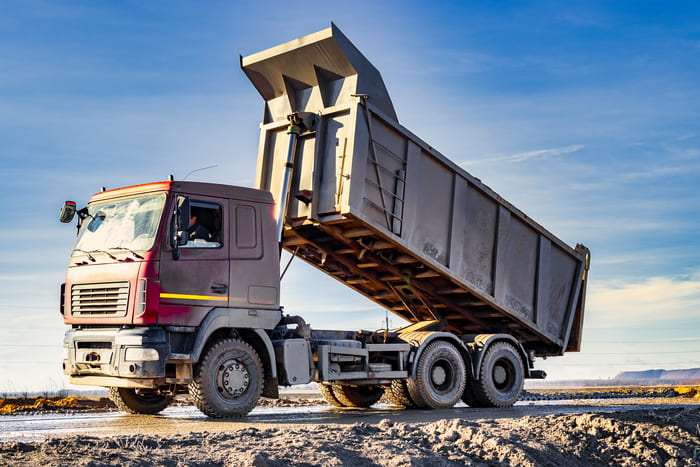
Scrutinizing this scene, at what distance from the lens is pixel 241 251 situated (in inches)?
375

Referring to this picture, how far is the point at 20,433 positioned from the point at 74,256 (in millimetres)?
2861

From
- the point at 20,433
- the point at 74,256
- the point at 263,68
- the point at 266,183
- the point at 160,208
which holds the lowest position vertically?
the point at 20,433

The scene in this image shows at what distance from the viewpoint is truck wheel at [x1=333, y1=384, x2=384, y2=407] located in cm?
1282

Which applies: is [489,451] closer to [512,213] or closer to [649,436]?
[649,436]

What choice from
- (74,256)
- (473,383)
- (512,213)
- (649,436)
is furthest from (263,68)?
(649,436)

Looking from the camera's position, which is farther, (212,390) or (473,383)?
(473,383)

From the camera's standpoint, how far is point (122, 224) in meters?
9.45

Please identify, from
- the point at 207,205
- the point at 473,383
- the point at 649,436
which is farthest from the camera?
the point at 473,383

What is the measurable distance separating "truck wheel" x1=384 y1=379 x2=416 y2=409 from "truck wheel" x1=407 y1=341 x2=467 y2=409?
5.1 inches

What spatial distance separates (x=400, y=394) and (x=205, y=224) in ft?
15.4

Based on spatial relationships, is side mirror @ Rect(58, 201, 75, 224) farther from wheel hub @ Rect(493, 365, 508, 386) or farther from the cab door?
wheel hub @ Rect(493, 365, 508, 386)

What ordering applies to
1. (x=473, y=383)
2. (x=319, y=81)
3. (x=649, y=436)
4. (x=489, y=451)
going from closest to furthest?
(x=489, y=451)
(x=649, y=436)
(x=319, y=81)
(x=473, y=383)

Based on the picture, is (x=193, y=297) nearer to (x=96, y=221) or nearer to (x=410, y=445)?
A: (x=96, y=221)

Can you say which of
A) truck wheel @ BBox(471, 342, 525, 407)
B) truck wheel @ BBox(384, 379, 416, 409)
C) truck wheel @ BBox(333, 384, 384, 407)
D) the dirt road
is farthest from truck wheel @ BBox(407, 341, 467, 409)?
truck wheel @ BBox(333, 384, 384, 407)
